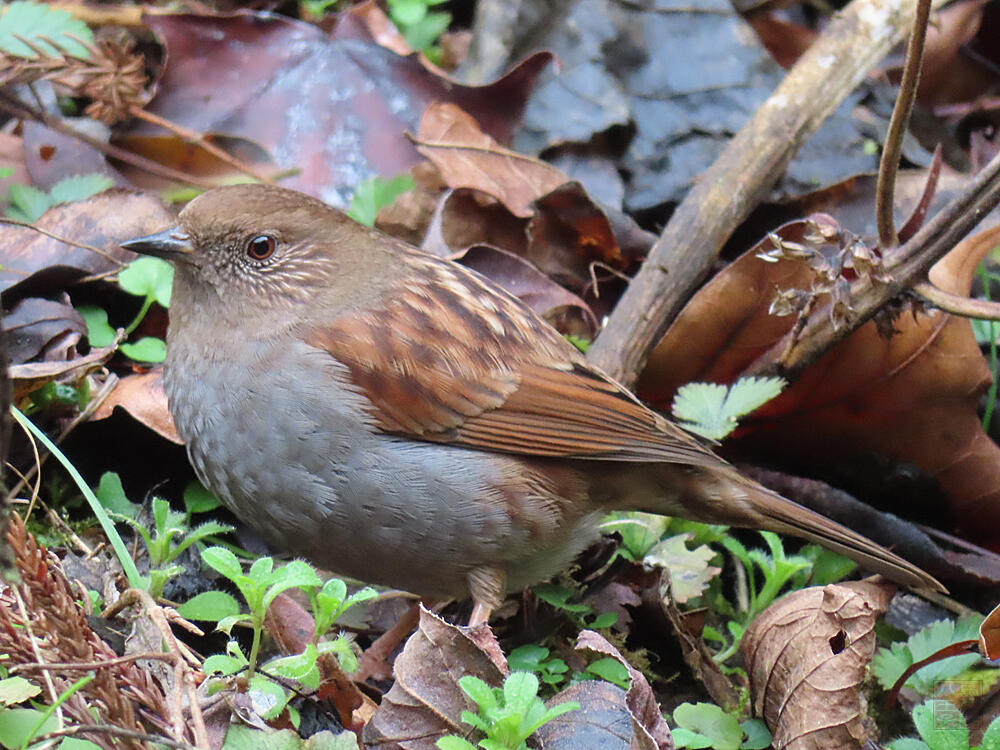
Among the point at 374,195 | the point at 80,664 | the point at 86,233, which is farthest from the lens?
the point at 374,195

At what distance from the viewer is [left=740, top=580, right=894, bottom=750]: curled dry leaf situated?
2.98 m

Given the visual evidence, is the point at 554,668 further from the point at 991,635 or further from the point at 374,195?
the point at 374,195

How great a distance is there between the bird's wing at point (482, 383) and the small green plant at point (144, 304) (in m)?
0.73

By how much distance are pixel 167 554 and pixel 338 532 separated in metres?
0.47

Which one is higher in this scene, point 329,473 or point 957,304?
point 957,304

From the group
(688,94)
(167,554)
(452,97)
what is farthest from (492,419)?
(688,94)

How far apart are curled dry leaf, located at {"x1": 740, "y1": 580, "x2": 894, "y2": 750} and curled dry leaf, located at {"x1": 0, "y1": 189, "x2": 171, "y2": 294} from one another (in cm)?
246

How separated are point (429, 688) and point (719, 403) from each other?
62.0 inches

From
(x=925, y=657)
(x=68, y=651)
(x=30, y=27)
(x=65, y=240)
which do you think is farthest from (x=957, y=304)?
(x=30, y=27)

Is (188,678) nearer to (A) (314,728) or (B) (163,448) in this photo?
(A) (314,728)

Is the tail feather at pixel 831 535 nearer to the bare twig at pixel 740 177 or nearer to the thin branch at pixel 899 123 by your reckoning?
the bare twig at pixel 740 177

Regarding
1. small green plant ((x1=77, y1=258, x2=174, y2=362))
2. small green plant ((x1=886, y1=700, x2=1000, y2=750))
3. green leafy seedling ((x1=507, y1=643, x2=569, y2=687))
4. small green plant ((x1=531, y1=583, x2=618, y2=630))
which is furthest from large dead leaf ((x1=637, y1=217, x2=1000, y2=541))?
→ small green plant ((x1=77, y1=258, x2=174, y2=362))

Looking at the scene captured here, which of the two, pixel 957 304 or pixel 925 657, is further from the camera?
pixel 957 304

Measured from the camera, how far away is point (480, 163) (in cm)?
488
